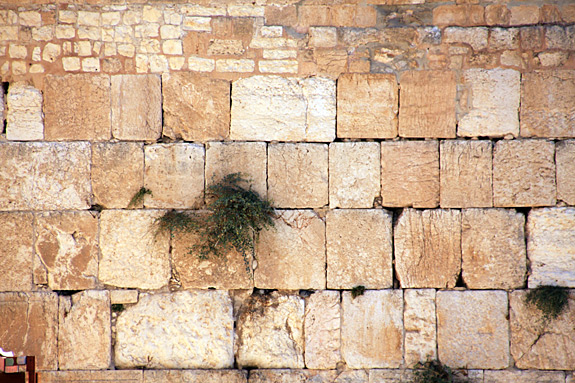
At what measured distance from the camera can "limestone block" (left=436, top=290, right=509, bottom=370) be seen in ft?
14.1

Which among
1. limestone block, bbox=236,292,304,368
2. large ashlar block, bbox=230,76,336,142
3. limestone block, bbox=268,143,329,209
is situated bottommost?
limestone block, bbox=236,292,304,368

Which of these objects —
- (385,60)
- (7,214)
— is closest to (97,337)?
(7,214)

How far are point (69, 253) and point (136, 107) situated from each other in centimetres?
160

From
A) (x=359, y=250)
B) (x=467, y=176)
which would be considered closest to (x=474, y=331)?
(x=359, y=250)

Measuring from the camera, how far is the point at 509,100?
4.42 meters

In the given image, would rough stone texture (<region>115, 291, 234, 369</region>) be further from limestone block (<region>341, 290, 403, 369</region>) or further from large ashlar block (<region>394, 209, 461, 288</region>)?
large ashlar block (<region>394, 209, 461, 288</region>)

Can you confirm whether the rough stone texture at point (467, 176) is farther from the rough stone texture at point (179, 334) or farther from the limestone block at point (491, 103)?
the rough stone texture at point (179, 334)

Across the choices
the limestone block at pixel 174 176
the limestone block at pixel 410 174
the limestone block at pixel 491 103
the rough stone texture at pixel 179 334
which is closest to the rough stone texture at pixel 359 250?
the limestone block at pixel 410 174

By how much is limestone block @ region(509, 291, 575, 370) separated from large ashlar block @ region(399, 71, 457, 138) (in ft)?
6.06

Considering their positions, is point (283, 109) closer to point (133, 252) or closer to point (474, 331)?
point (133, 252)

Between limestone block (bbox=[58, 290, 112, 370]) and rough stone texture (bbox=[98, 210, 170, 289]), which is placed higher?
rough stone texture (bbox=[98, 210, 170, 289])

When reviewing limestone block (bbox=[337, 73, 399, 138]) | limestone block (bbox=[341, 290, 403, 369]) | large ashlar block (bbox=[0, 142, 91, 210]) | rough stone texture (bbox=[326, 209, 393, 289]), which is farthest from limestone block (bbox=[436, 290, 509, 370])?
large ashlar block (bbox=[0, 142, 91, 210])

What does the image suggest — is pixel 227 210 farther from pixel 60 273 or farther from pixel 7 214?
pixel 7 214

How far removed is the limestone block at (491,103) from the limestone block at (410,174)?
1.41ft
